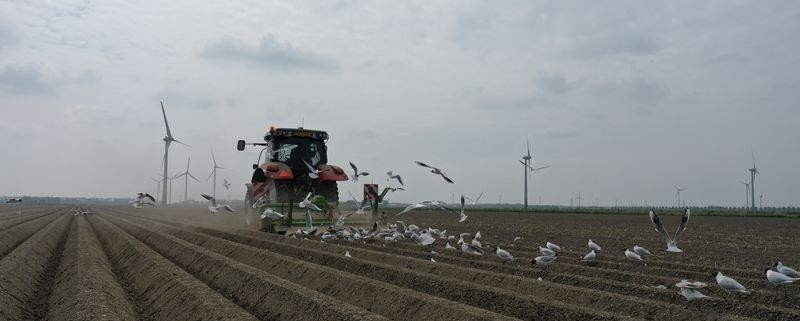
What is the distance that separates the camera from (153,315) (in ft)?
26.0

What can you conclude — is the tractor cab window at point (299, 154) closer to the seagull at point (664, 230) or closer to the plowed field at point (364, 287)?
the plowed field at point (364, 287)

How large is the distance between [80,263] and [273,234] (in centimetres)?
633

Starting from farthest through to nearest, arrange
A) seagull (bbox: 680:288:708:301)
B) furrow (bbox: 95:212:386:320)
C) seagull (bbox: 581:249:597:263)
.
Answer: seagull (bbox: 581:249:597:263)
seagull (bbox: 680:288:708:301)
furrow (bbox: 95:212:386:320)

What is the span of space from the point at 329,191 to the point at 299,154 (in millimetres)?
1541

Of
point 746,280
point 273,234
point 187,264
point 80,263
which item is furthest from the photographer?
point 273,234

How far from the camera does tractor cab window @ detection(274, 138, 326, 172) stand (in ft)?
61.3

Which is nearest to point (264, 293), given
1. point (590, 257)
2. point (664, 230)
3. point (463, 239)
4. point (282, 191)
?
point (590, 257)

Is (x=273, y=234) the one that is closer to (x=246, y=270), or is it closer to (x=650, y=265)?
(x=246, y=270)

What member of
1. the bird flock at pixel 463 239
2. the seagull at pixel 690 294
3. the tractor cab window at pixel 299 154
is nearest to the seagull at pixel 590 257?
the bird flock at pixel 463 239

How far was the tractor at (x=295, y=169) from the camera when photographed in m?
18.3

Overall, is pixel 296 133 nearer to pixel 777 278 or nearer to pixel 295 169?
pixel 295 169

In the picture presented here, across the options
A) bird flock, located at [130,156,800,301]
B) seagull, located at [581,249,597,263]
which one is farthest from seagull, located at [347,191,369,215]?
seagull, located at [581,249,597,263]

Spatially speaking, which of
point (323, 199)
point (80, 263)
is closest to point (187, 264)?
point (80, 263)

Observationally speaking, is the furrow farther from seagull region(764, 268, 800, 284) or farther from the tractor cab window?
the tractor cab window
